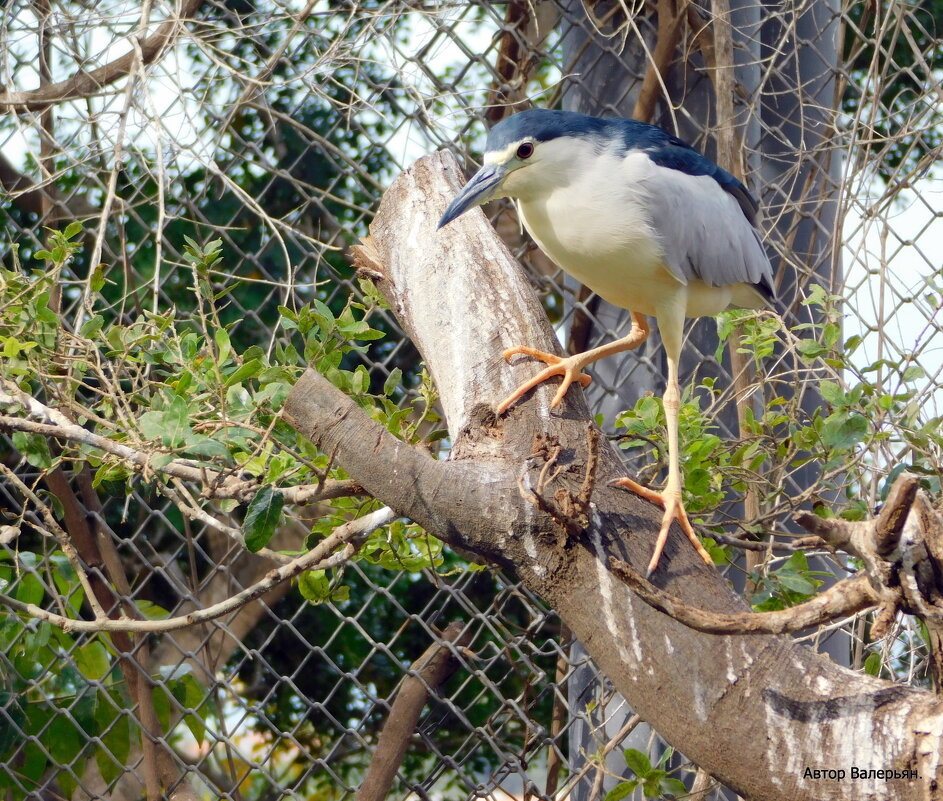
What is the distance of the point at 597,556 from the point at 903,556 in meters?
0.47

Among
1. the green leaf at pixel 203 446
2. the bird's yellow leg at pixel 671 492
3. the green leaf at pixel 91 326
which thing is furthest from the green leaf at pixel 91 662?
the bird's yellow leg at pixel 671 492

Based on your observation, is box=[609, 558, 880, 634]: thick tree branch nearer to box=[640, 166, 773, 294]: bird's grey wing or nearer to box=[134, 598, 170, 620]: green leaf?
box=[640, 166, 773, 294]: bird's grey wing

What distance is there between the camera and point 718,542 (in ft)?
5.66

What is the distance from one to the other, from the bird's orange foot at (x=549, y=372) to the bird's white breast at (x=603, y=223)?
7.0 inches

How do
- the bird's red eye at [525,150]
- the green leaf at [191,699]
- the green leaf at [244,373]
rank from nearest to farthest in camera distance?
1. the green leaf at [244,373]
2. the bird's red eye at [525,150]
3. the green leaf at [191,699]

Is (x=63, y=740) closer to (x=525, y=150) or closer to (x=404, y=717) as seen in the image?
(x=404, y=717)

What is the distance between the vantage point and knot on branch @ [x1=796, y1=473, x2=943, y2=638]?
3.06 ft

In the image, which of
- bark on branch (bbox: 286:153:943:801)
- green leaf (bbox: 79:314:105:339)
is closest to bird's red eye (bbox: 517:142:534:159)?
bark on branch (bbox: 286:153:943:801)

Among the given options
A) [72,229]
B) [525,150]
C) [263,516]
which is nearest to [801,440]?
[525,150]

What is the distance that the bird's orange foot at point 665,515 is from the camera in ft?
4.56

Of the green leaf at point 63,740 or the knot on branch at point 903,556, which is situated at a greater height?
the knot on branch at point 903,556

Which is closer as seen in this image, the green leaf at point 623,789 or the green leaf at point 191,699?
the green leaf at point 623,789

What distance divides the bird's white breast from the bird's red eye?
0.02 m

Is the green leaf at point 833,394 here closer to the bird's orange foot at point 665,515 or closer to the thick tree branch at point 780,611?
the bird's orange foot at point 665,515
